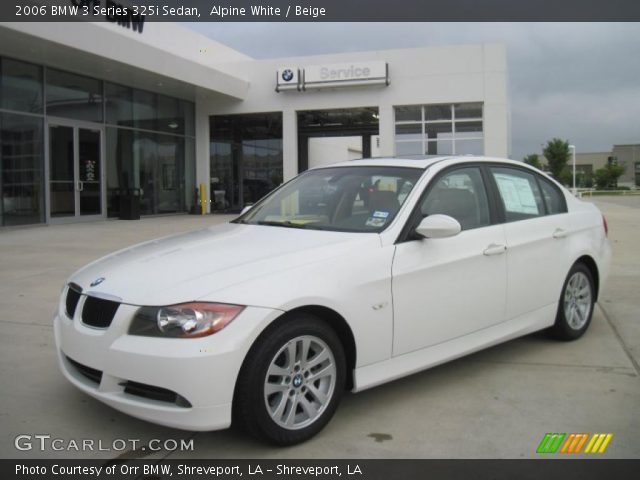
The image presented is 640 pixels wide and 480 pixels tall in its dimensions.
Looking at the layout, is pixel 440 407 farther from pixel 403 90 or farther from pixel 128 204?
pixel 403 90

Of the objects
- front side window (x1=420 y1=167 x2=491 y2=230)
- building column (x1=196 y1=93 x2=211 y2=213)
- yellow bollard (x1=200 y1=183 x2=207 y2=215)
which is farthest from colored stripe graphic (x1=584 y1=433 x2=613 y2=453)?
building column (x1=196 y1=93 x2=211 y2=213)

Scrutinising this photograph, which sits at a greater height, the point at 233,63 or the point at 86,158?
the point at 233,63

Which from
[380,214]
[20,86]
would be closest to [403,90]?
[20,86]

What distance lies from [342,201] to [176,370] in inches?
72.7

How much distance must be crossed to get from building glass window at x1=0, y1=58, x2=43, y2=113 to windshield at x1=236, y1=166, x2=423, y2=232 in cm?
1285

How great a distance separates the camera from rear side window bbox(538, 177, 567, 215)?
200 inches

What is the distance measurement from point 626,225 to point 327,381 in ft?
52.4

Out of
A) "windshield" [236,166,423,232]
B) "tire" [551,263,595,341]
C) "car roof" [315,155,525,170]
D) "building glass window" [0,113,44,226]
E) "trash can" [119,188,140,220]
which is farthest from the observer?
"trash can" [119,188,140,220]

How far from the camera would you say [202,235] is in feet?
13.9

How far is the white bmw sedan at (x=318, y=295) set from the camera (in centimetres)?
294

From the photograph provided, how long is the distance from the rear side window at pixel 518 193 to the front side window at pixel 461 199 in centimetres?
23

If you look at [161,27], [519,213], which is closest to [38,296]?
[519,213]

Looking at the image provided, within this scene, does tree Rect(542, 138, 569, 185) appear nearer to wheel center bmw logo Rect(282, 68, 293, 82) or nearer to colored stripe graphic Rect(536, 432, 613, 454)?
wheel center bmw logo Rect(282, 68, 293, 82)

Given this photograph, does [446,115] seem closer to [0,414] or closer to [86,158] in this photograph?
[86,158]
